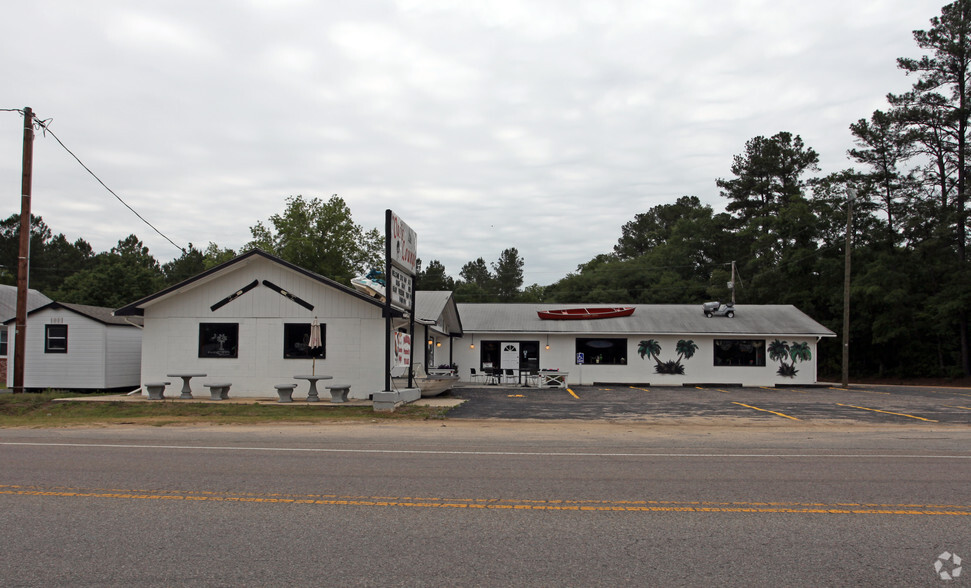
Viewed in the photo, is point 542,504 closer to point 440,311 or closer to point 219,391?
point 219,391

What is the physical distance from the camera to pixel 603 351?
102ft

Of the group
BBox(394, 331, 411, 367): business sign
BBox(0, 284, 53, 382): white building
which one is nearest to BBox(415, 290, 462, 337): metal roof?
BBox(394, 331, 411, 367): business sign

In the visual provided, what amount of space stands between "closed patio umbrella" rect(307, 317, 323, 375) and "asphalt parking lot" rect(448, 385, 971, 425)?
492 cm

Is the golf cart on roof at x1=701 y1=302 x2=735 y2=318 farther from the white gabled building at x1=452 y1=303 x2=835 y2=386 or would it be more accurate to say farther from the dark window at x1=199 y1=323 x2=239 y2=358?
the dark window at x1=199 y1=323 x2=239 y2=358

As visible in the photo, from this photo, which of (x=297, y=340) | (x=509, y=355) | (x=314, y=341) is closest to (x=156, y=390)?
(x=297, y=340)

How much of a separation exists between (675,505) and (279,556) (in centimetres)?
384

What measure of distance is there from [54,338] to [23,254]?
4.83 meters

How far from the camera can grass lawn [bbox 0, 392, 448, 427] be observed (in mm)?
15219

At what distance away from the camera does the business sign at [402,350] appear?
62.4 feet

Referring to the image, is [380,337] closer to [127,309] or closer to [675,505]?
[127,309]

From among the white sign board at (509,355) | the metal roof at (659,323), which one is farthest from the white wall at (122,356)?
the white sign board at (509,355)

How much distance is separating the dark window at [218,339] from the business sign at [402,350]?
5.55m

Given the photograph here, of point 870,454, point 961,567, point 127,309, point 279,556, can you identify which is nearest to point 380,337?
point 127,309

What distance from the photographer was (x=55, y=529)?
5500 millimetres
